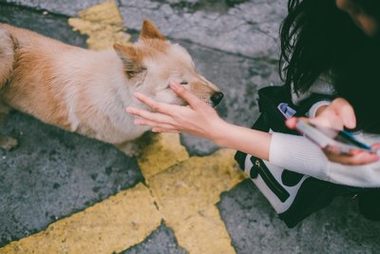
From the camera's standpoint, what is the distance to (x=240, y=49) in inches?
139

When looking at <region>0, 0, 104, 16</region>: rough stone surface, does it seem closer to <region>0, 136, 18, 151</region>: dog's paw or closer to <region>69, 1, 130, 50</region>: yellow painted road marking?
<region>69, 1, 130, 50</region>: yellow painted road marking

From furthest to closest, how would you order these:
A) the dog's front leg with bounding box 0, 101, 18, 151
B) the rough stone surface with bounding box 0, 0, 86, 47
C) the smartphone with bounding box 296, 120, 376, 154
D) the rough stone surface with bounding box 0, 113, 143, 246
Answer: the rough stone surface with bounding box 0, 0, 86, 47, the dog's front leg with bounding box 0, 101, 18, 151, the rough stone surface with bounding box 0, 113, 143, 246, the smartphone with bounding box 296, 120, 376, 154

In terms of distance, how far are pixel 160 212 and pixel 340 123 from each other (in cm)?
156

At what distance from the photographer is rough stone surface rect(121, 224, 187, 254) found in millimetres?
2674

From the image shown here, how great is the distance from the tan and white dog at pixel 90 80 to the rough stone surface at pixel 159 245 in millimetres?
753

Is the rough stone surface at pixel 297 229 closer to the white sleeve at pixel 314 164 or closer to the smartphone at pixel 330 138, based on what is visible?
the white sleeve at pixel 314 164

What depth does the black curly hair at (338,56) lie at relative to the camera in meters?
1.92

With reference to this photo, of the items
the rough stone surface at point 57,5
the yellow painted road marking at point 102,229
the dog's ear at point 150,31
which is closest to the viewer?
the dog's ear at point 150,31

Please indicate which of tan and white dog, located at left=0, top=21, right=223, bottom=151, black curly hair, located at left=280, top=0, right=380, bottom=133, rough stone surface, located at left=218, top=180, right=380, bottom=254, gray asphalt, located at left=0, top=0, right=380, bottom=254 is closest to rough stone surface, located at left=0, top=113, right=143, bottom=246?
gray asphalt, located at left=0, top=0, right=380, bottom=254

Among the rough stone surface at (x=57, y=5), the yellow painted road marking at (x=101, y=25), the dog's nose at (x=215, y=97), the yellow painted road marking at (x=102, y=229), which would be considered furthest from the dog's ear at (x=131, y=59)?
the rough stone surface at (x=57, y=5)

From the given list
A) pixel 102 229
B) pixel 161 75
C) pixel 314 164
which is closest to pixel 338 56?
pixel 314 164

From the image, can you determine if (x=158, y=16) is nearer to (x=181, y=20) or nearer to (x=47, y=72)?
(x=181, y=20)

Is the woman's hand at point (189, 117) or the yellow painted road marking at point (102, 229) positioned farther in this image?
the yellow painted road marking at point (102, 229)

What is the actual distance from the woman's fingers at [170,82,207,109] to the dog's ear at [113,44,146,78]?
0.24m
